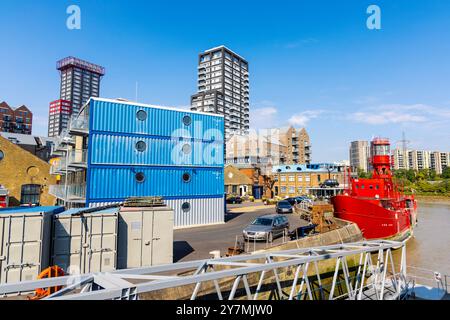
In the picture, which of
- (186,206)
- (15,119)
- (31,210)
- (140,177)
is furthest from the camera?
(15,119)

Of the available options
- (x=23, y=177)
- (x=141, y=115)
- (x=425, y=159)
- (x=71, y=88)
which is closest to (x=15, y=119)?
(x=71, y=88)

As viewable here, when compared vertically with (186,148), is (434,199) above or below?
below

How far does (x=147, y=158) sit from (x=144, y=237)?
11.9m

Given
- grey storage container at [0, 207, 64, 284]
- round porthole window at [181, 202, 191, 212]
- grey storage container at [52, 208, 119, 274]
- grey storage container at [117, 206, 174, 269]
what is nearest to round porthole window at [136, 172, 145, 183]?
round porthole window at [181, 202, 191, 212]

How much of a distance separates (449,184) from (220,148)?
84.7m

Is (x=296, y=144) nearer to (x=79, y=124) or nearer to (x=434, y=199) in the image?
(x=434, y=199)

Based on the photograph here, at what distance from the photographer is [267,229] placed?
18812mm

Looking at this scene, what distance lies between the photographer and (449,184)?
3248 inches

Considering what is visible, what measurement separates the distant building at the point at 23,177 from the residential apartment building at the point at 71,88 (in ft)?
473

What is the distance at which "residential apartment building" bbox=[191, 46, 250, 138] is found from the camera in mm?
→ 121500

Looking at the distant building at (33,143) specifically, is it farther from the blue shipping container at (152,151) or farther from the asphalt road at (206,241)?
the asphalt road at (206,241)

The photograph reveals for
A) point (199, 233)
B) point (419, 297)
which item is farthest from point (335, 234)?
point (199, 233)

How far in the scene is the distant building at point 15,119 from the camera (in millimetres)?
113500

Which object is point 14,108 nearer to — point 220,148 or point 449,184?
point 220,148
